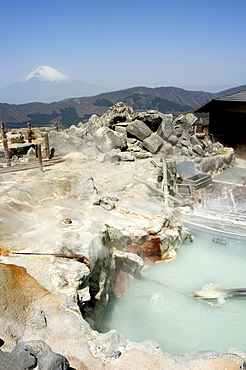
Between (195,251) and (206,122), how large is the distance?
14235 millimetres

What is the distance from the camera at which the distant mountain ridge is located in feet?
104

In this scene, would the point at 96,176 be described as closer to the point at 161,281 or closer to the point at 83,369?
the point at 161,281

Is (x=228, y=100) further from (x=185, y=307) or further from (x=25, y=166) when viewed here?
(x=185, y=307)

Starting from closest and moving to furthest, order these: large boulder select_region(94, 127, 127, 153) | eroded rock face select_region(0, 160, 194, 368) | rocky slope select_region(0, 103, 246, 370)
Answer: rocky slope select_region(0, 103, 246, 370), eroded rock face select_region(0, 160, 194, 368), large boulder select_region(94, 127, 127, 153)

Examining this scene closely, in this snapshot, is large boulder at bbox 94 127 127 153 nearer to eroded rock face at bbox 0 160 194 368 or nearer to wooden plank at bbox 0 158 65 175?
wooden plank at bbox 0 158 65 175

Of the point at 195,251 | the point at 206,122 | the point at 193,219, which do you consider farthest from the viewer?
the point at 206,122

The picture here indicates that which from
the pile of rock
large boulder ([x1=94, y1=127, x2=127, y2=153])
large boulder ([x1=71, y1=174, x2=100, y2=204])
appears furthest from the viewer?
large boulder ([x1=94, y1=127, x2=127, y2=153])

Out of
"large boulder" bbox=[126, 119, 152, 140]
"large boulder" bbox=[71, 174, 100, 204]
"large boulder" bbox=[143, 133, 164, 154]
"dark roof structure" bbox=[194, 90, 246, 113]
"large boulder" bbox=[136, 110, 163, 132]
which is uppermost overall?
"dark roof structure" bbox=[194, 90, 246, 113]

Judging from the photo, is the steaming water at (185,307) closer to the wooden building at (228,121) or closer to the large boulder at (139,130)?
the large boulder at (139,130)

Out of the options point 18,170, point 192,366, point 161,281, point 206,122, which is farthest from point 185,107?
point 192,366

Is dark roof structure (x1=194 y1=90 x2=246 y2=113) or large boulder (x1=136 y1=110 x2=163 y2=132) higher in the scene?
dark roof structure (x1=194 y1=90 x2=246 y2=113)

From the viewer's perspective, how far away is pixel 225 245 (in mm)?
8562

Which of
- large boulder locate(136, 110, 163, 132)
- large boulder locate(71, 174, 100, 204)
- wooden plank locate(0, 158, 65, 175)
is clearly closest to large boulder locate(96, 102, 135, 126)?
large boulder locate(136, 110, 163, 132)

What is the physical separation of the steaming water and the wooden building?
1077 cm
